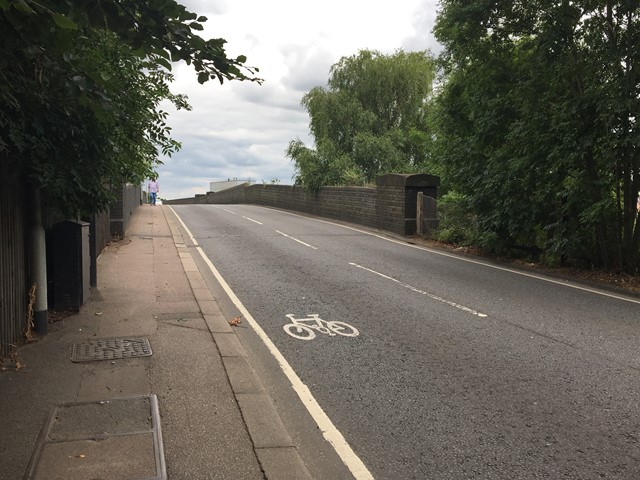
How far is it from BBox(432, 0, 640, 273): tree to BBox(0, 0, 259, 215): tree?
771cm

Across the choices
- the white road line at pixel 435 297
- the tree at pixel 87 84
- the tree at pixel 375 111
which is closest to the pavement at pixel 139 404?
the tree at pixel 87 84

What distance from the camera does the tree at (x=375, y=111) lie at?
3278cm

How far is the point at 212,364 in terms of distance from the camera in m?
5.32

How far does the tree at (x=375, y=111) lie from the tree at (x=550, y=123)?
17.5 m

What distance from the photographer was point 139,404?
429 centimetres

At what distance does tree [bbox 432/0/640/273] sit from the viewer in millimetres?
10617

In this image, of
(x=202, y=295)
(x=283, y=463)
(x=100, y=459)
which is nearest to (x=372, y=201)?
(x=202, y=295)

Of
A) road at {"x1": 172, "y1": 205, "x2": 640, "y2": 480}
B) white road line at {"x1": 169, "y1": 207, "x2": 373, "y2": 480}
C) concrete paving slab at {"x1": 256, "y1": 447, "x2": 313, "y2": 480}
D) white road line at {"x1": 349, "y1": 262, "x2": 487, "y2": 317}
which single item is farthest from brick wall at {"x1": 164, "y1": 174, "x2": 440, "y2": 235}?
concrete paving slab at {"x1": 256, "y1": 447, "x2": 313, "y2": 480}

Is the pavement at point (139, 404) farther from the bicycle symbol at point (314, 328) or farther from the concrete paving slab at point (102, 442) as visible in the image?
the bicycle symbol at point (314, 328)

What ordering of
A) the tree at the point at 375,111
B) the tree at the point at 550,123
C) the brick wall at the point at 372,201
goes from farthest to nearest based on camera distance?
the tree at the point at 375,111
the brick wall at the point at 372,201
the tree at the point at 550,123

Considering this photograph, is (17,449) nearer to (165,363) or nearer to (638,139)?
(165,363)

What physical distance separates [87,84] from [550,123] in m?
10.7

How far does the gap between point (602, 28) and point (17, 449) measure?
12001 millimetres

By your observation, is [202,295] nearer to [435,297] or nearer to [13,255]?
[13,255]
